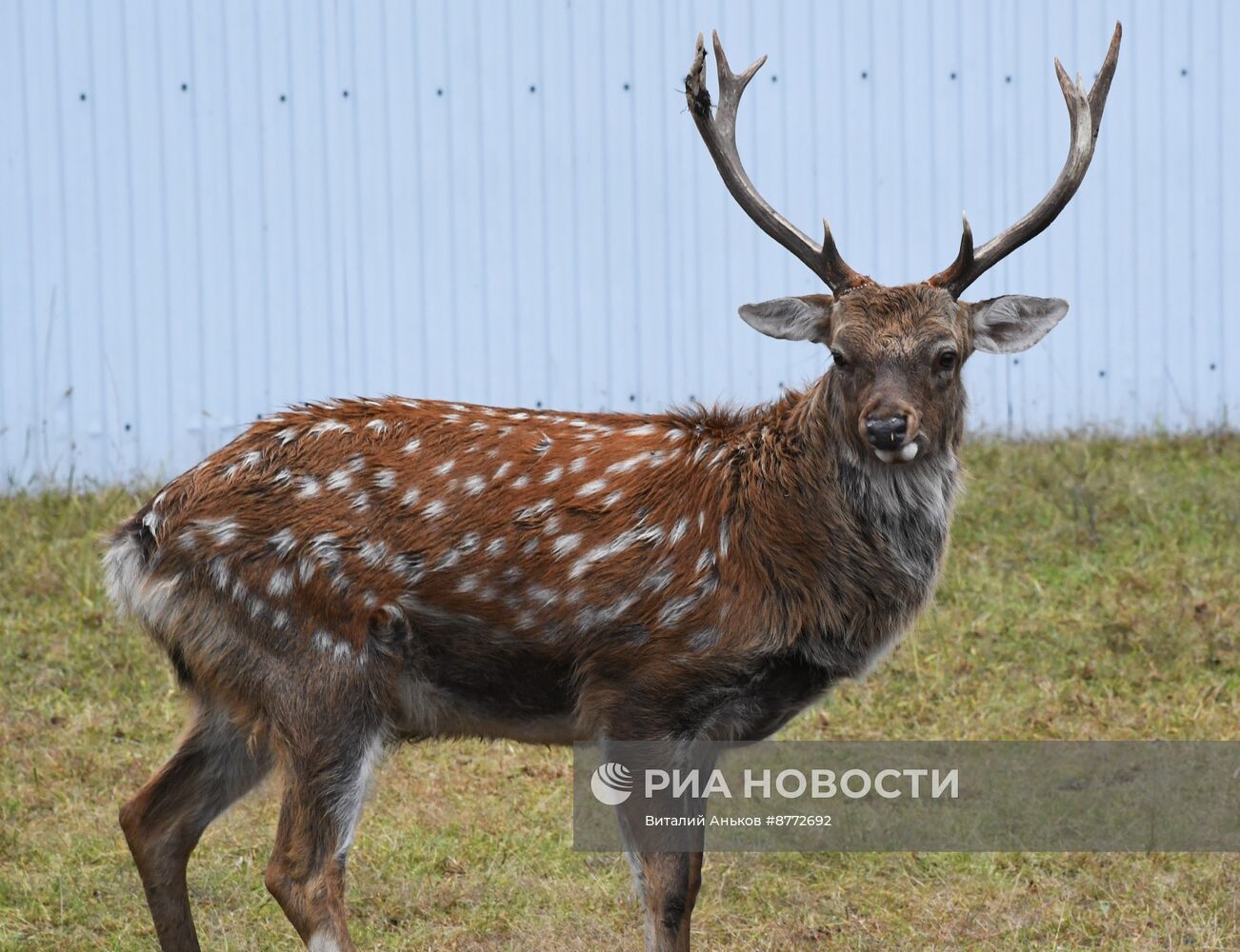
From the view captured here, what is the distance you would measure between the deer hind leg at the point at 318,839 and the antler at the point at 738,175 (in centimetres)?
204

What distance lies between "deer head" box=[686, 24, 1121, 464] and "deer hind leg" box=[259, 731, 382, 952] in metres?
1.75

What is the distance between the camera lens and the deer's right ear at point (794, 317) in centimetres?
525

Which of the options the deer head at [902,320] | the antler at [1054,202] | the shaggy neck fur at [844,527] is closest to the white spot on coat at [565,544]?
the shaggy neck fur at [844,527]

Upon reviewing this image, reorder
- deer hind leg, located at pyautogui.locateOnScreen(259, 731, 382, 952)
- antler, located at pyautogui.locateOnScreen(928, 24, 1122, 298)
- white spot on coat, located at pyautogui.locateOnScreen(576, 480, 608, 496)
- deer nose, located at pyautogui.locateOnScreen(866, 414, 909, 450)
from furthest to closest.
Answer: antler, located at pyautogui.locateOnScreen(928, 24, 1122, 298), white spot on coat, located at pyautogui.locateOnScreen(576, 480, 608, 496), deer nose, located at pyautogui.locateOnScreen(866, 414, 909, 450), deer hind leg, located at pyautogui.locateOnScreen(259, 731, 382, 952)

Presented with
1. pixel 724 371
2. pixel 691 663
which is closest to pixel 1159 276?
pixel 724 371

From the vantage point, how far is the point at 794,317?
17.4 feet

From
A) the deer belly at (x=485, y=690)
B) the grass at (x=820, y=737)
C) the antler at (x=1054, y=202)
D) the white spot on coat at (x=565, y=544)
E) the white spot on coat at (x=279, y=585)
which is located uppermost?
the antler at (x=1054, y=202)

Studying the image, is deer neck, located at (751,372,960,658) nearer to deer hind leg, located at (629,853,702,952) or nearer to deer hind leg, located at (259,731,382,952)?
deer hind leg, located at (629,853,702,952)

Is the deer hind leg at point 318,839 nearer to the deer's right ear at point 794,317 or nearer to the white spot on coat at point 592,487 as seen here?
the white spot on coat at point 592,487

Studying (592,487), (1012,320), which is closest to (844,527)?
(592,487)

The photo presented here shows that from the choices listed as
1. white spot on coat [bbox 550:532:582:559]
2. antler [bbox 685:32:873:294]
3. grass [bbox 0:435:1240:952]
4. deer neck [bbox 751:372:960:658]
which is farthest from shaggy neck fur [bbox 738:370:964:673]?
grass [bbox 0:435:1240:952]

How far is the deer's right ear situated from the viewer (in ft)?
17.2

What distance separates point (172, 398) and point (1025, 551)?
16.8 feet

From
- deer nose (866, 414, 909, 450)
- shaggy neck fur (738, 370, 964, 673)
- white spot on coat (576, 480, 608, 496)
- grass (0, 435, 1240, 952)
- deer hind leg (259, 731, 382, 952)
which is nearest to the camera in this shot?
deer hind leg (259, 731, 382, 952)
